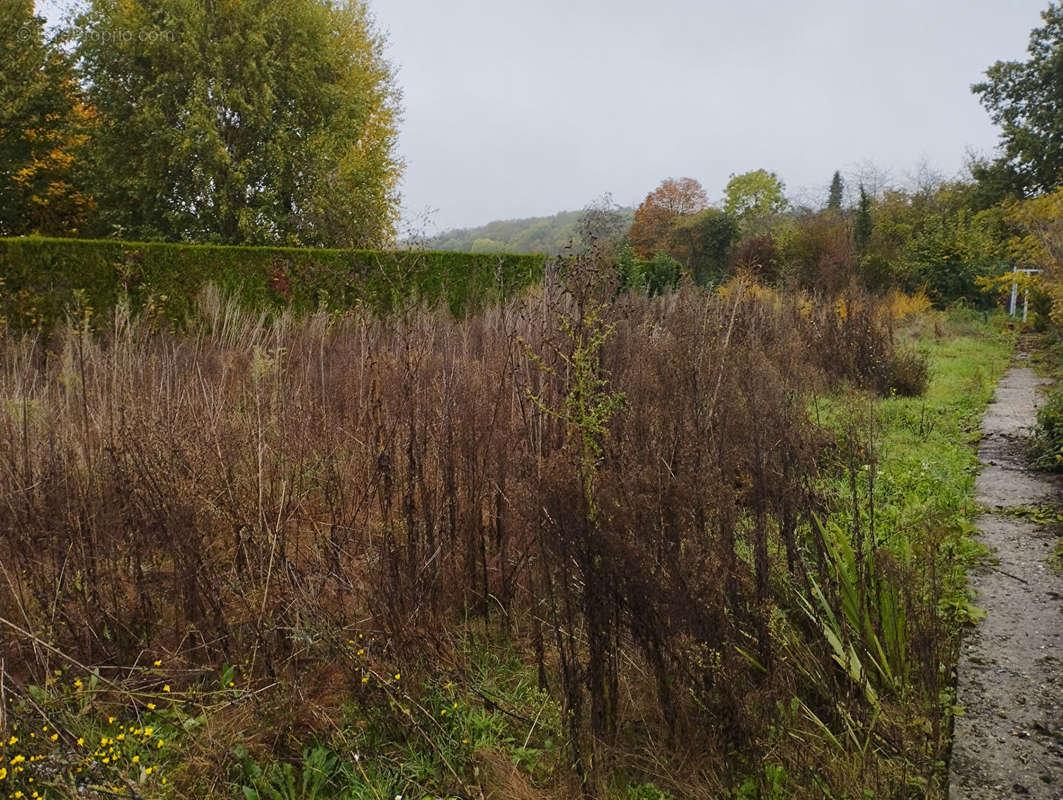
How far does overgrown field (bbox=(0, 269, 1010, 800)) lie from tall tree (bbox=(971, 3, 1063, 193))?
26.8 metres

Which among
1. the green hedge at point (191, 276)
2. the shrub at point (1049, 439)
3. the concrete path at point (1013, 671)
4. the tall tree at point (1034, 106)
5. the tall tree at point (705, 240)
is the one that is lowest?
the concrete path at point (1013, 671)

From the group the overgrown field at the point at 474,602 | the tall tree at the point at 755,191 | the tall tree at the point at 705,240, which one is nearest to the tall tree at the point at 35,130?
the overgrown field at the point at 474,602

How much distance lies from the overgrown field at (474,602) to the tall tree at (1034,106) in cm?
2677

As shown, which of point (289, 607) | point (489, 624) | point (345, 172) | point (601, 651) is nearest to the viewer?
point (601, 651)

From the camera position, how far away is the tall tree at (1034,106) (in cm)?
2338

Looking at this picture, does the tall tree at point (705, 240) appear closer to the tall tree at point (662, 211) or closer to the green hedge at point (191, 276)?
the tall tree at point (662, 211)

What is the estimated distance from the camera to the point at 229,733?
222 centimetres

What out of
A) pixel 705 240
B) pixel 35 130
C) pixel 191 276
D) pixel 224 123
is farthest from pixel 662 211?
pixel 191 276

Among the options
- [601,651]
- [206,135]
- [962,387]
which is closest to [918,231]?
[962,387]

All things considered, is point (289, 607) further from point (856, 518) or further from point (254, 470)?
point (856, 518)

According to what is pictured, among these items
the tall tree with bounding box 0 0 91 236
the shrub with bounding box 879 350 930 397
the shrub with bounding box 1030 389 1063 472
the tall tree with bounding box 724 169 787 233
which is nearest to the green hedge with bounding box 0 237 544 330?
the shrub with bounding box 879 350 930 397

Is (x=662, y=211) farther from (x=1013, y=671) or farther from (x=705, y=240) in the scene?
(x=1013, y=671)

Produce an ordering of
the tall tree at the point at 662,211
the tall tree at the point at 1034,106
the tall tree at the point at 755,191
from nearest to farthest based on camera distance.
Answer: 1. the tall tree at the point at 1034,106
2. the tall tree at the point at 662,211
3. the tall tree at the point at 755,191

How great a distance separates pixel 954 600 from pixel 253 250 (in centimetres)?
963
